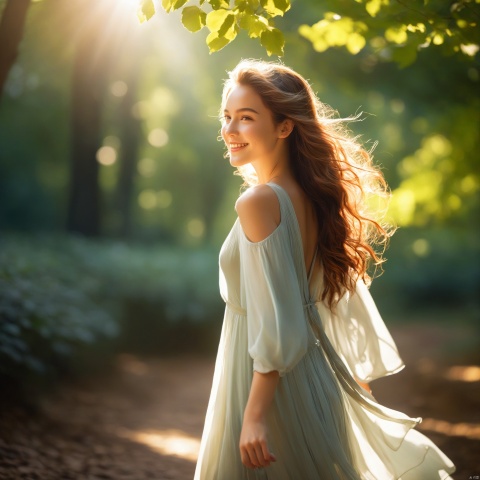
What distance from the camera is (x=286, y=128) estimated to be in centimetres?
282

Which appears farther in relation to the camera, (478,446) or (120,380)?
(120,380)

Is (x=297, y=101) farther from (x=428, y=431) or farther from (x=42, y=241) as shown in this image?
(x=42, y=241)

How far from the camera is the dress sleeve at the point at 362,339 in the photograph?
10.0 ft

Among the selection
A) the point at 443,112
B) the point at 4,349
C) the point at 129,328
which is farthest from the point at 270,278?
the point at 443,112

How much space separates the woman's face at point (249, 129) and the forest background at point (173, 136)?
1.76ft

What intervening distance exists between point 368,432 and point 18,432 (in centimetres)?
431

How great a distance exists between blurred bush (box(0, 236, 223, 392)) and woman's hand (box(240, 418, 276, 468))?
4.14 metres

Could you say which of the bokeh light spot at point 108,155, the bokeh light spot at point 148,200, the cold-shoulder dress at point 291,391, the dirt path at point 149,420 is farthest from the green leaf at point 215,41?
the bokeh light spot at point 148,200

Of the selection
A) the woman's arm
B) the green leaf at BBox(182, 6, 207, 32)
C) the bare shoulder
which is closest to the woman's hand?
the woman's arm

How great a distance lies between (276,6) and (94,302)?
279 inches

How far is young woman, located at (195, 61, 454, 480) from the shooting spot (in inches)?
96.9

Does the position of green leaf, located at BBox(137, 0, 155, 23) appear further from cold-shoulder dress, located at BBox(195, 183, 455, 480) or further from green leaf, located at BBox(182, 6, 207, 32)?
cold-shoulder dress, located at BBox(195, 183, 455, 480)

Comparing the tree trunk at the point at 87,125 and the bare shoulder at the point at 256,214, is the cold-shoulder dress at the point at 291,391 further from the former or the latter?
the tree trunk at the point at 87,125

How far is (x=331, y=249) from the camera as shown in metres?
2.82
